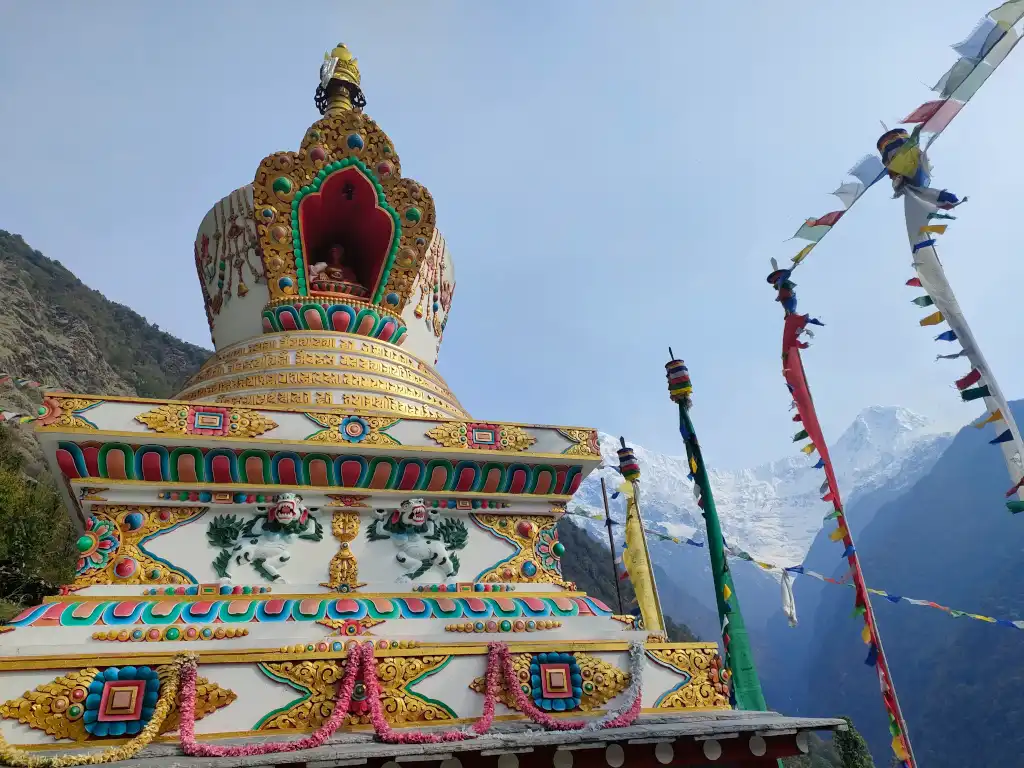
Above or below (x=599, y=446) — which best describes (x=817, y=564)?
above

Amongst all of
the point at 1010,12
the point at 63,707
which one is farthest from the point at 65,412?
the point at 1010,12

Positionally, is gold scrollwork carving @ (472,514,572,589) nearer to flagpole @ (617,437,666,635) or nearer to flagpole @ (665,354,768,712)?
flagpole @ (665,354,768,712)

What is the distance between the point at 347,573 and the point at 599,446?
7.31 ft

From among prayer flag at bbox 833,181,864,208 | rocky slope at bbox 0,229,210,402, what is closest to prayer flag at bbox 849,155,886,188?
prayer flag at bbox 833,181,864,208

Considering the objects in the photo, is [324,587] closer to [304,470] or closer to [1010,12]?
[304,470]

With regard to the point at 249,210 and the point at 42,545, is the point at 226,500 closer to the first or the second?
the point at 249,210

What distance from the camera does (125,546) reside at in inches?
177

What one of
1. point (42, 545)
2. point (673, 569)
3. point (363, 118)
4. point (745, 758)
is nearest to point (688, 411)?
point (745, 758)

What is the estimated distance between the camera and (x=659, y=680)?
4281 millimetres

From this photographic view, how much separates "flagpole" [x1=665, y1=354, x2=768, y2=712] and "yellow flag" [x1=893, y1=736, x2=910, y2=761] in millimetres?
964

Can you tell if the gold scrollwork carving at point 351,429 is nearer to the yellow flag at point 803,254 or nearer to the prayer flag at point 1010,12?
the yellow flag at point 803,254

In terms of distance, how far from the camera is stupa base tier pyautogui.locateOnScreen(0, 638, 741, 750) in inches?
133

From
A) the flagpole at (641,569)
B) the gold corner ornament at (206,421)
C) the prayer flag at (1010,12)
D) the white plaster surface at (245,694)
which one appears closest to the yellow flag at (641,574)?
the flagpole at (641,569)

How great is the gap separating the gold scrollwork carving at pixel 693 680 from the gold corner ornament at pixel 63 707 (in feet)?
8.96
